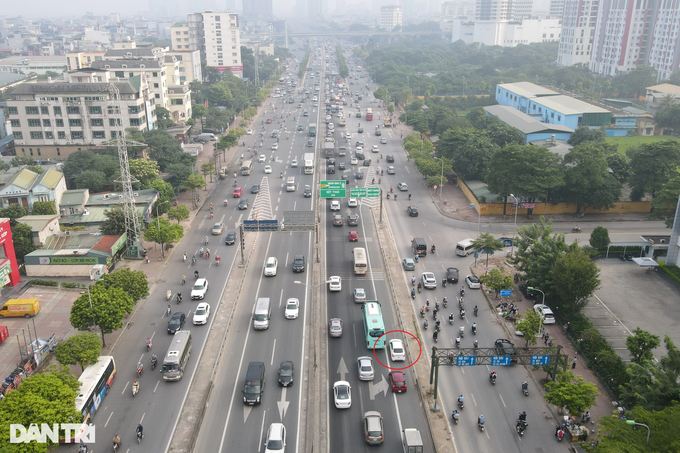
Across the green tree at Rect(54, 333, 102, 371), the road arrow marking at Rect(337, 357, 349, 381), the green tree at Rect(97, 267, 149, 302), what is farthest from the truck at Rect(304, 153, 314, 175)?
the green tree at Rect(54, 333, 102, 371)

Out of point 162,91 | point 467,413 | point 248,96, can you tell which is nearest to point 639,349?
point 467,413

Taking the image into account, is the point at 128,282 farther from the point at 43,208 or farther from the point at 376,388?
the point at 43,208

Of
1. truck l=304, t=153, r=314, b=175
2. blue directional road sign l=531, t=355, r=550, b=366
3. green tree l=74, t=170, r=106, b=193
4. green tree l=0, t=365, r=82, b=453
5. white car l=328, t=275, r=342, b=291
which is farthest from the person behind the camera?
truck l=304, t=153, r=314, b=175

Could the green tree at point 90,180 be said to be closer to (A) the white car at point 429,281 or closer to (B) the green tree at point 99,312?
(B) the green tree at point 99,312

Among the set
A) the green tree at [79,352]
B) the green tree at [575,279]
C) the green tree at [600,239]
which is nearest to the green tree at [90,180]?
the green tree at [79,352]

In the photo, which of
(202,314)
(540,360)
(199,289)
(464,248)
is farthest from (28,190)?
(540,360)

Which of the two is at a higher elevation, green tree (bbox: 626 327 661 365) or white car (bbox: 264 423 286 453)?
green tree (bbox: 626 327 661 365)
